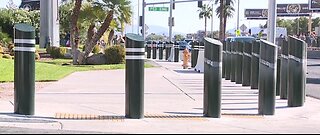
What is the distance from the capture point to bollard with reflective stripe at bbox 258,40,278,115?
38.0ft

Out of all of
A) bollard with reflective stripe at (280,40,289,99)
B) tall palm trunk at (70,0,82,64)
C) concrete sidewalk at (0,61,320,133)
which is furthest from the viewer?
tall palm trunk at (70,0,82,64)

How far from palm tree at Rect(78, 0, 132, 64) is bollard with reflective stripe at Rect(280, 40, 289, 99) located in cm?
1516

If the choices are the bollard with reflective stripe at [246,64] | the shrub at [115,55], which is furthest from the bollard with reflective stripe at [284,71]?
the shrub at [115,55]

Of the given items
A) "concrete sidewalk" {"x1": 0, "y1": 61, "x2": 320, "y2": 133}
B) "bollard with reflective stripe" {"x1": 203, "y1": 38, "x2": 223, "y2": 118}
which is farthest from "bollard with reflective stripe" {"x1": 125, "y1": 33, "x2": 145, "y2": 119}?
"bollard with reflective stripe" {"x1": 203, "y1": 38, "x2": 223, "y2": 118}

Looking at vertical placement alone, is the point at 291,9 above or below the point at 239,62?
above

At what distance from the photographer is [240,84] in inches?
727

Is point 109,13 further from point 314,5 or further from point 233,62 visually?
point 314,5

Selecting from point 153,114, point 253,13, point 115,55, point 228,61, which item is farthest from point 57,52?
point 253,13

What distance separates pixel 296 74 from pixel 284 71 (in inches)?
43.7

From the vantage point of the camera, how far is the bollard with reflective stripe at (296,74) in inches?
505

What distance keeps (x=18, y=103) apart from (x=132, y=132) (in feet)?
8.79

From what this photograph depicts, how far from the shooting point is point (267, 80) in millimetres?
11680

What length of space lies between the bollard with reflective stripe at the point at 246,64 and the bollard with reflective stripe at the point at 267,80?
210 inches

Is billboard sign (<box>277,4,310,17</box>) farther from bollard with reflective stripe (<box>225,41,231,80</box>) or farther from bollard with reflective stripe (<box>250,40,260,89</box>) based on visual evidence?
bollard with reflective stripe (<box>250,40,260,89</box>)
